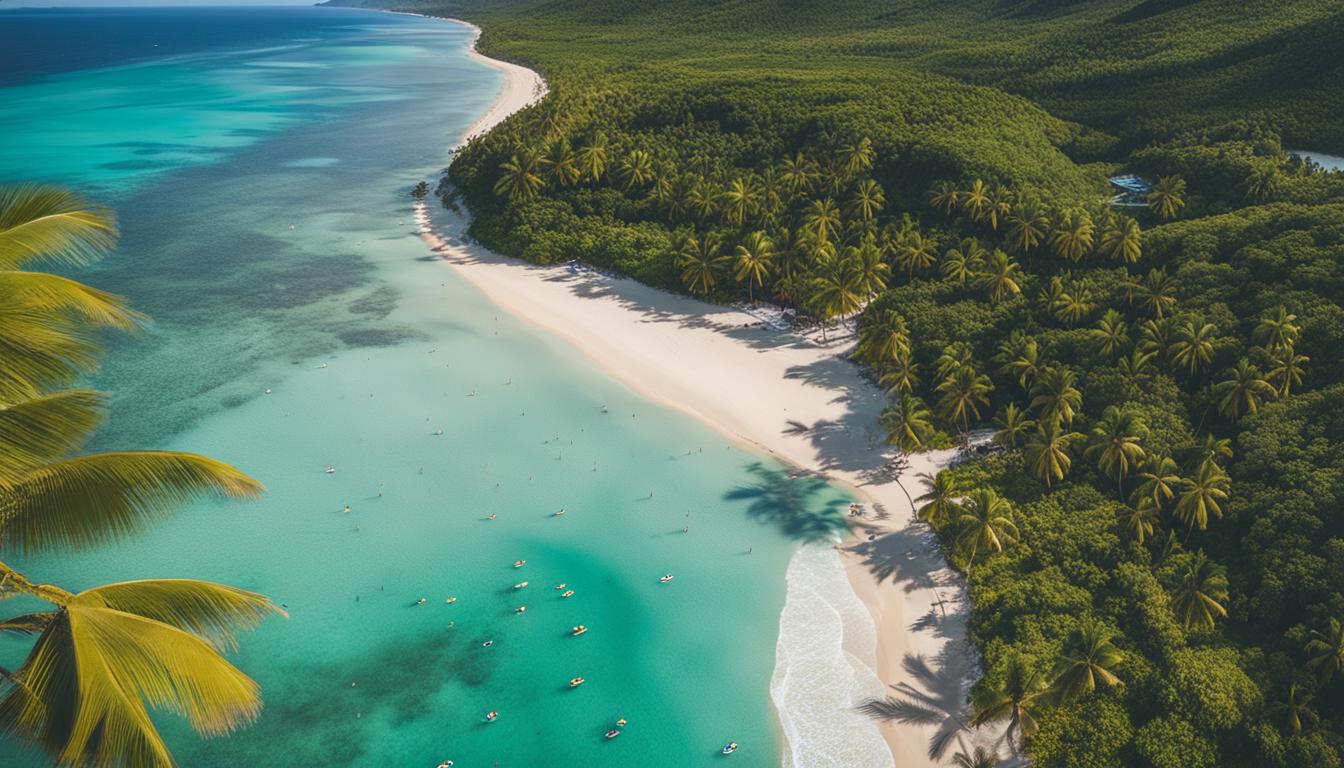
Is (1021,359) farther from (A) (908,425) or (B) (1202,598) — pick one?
(B) (1202,598)

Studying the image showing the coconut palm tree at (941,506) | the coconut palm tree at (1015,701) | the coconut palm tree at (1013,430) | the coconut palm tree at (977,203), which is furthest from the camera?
the coconut palm tree at (977,203)

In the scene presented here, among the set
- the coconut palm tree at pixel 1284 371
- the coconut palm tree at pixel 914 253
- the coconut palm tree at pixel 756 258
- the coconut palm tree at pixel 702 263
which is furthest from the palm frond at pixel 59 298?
the coconut palm tree at pixel 914 253

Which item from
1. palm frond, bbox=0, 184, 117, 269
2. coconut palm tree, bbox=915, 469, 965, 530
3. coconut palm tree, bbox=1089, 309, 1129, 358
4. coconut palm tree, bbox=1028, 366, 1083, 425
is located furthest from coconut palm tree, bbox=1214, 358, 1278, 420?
palm frond, bbox=0, 184, 117, 269

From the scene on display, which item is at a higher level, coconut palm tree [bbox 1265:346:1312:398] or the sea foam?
coconut palm tree [bbox 1265:346:1312:398]

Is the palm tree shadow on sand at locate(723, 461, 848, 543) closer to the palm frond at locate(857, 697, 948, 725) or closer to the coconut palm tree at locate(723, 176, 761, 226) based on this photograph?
the palm frond at locate(857, 697, 948, 725)

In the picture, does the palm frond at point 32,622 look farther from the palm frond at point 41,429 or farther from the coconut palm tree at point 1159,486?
the coconut palm tree at point 1159,486

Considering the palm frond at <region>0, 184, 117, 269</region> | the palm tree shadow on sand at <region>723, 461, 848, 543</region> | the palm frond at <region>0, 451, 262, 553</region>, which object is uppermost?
the palm frond at <region>0, 184, 117, 269</region>
